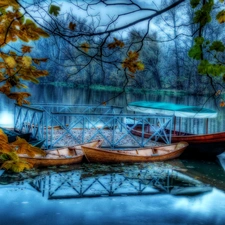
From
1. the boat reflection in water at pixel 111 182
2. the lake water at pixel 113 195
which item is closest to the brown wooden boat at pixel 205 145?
the lake water at pixel 113 195

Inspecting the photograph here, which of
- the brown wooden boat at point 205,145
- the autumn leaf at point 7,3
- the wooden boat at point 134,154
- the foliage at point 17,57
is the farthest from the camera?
the brown wooden boat at point 205,145

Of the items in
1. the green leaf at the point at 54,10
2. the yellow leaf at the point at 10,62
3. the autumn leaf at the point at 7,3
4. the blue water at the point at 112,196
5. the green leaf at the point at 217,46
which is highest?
the green leaf at the point at 54,10

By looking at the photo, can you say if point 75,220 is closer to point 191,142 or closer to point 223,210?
point 223,210

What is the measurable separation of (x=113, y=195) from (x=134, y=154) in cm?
332

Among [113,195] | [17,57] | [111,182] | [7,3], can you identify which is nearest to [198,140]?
[111,182]

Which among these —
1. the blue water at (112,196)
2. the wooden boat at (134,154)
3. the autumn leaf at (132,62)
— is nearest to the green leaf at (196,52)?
the autumn leaf at (132,62)

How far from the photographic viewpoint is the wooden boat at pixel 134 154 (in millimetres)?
10852

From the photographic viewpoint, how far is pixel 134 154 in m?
11.5

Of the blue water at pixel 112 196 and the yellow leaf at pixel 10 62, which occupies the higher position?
the yellow leaf at pixel 10 62

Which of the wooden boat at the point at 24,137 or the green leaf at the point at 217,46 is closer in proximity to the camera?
the green leaf at the point at 217,46

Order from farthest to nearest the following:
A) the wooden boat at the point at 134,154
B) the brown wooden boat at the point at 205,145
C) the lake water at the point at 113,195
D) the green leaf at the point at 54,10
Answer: the brown wooden boat at the point at 205,145, the wooden boat at the point at 134,154, the lake water at the point at 113,195, the green leaf at the point at 54,10

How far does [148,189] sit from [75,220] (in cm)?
288

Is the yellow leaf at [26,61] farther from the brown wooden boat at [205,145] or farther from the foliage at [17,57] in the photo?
the brown wooden boat at [205,145]

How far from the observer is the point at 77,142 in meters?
12.0
